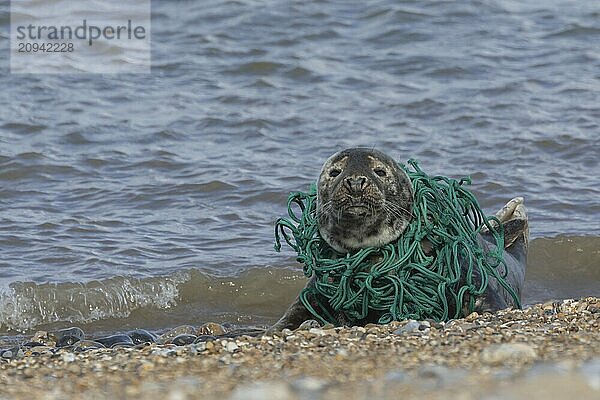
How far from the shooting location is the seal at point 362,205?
5.78 metres

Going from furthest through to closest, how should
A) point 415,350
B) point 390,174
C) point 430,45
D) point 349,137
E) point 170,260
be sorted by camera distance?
point 430,45
point 349,137
point 170,260
point 390,174
point 415,350

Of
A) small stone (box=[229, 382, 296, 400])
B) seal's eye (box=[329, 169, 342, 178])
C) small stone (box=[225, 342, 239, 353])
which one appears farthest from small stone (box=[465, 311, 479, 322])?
small stone (box=[229, 382, 296, 400])

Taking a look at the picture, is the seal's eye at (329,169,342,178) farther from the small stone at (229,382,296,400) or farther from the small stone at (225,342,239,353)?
the small stone at (229,382,296,400)

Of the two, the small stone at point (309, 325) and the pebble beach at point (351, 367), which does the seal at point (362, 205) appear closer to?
the small stone at point (309, 325)

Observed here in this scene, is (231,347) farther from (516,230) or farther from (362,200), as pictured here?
(516,230)

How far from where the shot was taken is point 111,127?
1123 centimetres

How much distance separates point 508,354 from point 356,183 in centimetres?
203

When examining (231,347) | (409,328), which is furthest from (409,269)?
(231,347)

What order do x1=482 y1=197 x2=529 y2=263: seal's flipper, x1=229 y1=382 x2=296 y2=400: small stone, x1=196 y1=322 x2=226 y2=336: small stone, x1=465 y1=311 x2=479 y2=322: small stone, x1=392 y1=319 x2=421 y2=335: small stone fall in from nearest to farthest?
x1=229 y1=382 x2=296 y2=400: small stone → x1=392 y1=319 x2=421 y2=335: small stone → x1=465 y1=311 x2=479 y2=322: small stone → x1=196 y1=322 x2=226 y2=336: small stone → x1=482 y1=197 x2=529 y2=263: seal's flipper

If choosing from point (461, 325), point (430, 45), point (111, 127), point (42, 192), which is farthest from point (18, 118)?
point (461, 325)

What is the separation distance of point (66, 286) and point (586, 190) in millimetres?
4263

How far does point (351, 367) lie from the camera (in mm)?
3928

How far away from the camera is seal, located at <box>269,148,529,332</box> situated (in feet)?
19.0

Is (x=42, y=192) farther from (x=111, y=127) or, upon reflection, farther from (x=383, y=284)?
(x=383, y=284)
